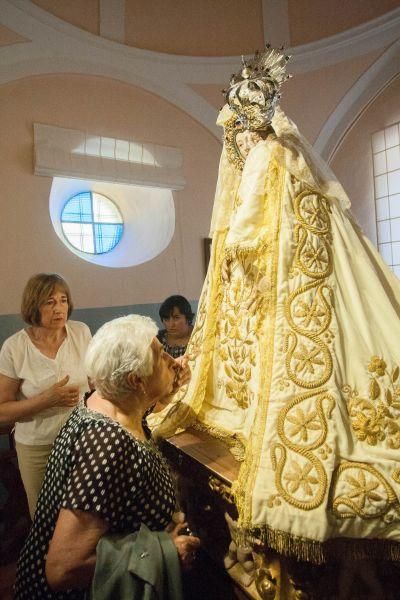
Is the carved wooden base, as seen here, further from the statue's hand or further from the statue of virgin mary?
the statue's hand

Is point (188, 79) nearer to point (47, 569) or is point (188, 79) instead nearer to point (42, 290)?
point (42, 290)

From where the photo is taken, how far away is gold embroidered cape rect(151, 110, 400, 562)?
1391mm

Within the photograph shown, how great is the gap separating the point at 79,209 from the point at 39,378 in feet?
10.3

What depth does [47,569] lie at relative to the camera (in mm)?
1199

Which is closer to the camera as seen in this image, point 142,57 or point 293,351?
point 293,351

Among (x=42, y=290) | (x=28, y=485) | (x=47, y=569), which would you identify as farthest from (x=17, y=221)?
(x=47, y=569)

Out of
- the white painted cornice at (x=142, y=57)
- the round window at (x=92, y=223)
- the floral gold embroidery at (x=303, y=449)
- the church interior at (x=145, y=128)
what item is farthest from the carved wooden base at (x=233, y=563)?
the white painted cornice at (x=142, y=57)

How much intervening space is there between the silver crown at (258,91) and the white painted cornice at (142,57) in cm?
300

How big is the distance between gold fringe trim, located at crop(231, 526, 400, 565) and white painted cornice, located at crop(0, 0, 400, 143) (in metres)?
4.47

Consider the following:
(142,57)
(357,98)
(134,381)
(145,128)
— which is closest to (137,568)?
(134,381)

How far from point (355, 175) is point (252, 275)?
4.84 meters

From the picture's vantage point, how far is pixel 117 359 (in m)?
1.40

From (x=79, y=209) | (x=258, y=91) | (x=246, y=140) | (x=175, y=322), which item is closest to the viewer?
(x=258, y=91)

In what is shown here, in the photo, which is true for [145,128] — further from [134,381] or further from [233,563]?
[233,563]
